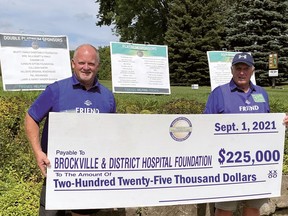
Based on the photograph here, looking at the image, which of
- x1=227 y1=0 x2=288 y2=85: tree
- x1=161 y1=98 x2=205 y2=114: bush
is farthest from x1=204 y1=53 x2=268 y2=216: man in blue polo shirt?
x1=227 y1=0 x2=288 y2=85: tree

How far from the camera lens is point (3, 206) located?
3.64m

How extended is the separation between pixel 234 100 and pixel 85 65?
148cm

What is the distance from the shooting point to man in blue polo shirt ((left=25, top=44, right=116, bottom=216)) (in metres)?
3.21

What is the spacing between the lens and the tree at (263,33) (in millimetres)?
29781

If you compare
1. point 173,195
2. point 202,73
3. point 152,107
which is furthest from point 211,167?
point 202,73

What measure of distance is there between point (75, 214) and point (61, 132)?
683 mm

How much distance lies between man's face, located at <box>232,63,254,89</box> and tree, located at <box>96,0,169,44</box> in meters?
35.9

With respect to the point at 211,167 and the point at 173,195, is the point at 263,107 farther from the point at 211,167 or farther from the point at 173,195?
the point at 173,195

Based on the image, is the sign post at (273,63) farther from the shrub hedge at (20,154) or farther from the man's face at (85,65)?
the man's face at (85,65)

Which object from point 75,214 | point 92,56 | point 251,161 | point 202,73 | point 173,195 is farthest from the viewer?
point 202,73

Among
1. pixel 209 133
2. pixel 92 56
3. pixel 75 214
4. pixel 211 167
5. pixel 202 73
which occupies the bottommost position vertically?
pixel 75 214

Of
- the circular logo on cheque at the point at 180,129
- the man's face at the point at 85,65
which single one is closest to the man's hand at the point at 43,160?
the man's face at the point at 85,65

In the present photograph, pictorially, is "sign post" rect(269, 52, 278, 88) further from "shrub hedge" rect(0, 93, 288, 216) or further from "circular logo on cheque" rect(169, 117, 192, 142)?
"circular logo on cheque" rect(169, 117, 192, 142)

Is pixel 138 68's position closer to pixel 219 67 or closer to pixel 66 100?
pixel 219 67
